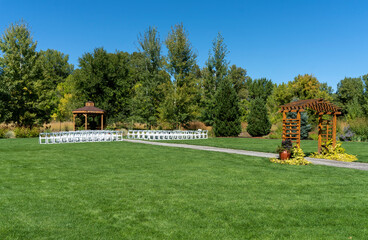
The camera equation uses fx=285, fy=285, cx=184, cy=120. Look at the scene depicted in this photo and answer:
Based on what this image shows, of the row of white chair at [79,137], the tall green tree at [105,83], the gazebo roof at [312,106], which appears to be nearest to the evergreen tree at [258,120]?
the row of white chair at [79,137]

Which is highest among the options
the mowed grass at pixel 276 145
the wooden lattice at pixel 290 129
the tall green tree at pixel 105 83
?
the tall green tree at pixel 105 83

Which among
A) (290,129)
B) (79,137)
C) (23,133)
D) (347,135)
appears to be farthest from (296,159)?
(23,133)

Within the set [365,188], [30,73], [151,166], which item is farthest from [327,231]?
[30,73]

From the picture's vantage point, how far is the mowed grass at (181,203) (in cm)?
413

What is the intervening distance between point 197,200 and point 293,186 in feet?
8.78

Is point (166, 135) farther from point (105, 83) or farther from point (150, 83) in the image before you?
point (105, 83)

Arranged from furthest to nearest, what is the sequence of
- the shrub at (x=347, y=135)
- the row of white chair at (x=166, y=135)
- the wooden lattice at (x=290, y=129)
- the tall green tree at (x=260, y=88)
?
1. the tall green tree at (x=260, y=88)
2. the row of white chair at (x=166, y=135)
3. the shrub at (x=347, y=135)
4. the wooden lattice at (x=290, y=129)

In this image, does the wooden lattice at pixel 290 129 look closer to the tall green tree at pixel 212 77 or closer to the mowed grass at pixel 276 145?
the mowed grass at pixel 276 145

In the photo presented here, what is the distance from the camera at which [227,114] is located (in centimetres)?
2770

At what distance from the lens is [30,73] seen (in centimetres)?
3150

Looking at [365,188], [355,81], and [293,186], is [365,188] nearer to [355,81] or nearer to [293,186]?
[293,186]

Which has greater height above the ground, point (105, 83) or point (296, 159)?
point (105, 83)

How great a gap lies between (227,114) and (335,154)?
52.6 feet

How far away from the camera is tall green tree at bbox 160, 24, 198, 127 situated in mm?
27312
